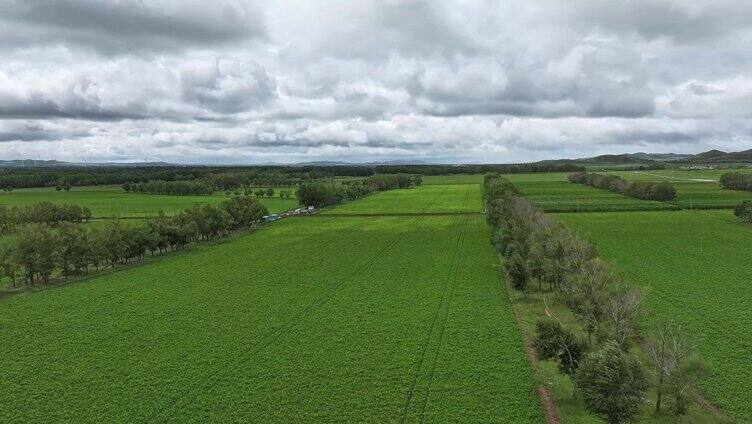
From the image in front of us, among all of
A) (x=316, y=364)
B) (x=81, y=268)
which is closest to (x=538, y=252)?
(x=316, y=364)

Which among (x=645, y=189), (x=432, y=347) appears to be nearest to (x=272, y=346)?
(x=432, y=347)

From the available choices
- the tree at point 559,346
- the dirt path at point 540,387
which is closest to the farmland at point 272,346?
the dirt path at point 540,387

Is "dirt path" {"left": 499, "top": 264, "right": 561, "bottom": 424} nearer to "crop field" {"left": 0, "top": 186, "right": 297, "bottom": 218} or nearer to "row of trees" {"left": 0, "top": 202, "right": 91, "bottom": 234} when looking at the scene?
"row of trees" {"left": 0, "top": 202, "right": 91, "bottom": 234}

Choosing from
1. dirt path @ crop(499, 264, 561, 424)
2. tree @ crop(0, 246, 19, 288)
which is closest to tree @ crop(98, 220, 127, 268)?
tree @ crop(0, 246, 19, 288)

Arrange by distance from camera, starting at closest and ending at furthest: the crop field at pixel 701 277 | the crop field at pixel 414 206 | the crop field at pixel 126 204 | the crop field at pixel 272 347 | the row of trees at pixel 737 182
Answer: the crop field at pixel 272 347
the crop field at pixel 701 277
the crop field at pixel 414 206
the crop field at pixel 126 204
the row of trees at pixel 737 182

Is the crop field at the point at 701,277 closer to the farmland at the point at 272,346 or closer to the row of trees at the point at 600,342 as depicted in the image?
the row of trees at the point at 600,342

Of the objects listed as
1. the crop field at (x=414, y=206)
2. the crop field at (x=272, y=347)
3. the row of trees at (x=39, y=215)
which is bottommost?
the crop field at (x=272, y=347)
